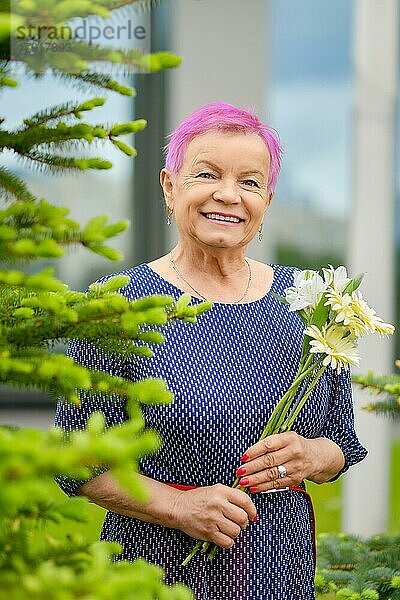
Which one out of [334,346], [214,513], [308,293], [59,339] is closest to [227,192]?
[308,293]

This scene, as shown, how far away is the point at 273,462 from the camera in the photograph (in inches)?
67.2

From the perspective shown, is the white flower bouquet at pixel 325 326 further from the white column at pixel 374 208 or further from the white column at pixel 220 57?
the white column at pixel 220 57

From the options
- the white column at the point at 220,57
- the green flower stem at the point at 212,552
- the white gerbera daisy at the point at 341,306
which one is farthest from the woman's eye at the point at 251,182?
the white column at the point at 220,57

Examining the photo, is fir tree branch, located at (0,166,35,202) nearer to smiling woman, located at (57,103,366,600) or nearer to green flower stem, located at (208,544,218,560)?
smiling woman, located at (57,103,366,600)

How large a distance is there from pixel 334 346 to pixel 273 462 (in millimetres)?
238

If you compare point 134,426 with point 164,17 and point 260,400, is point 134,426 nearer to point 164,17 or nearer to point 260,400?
point 260,400

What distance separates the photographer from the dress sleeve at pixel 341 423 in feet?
6.29

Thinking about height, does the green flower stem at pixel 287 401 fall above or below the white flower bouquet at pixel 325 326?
below

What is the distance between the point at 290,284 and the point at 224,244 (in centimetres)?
24

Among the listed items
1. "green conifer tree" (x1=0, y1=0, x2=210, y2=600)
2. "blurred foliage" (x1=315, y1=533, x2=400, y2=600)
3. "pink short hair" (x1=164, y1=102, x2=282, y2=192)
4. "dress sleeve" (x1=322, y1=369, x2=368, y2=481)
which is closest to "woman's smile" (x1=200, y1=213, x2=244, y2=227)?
"pink short hair" (x1=164, y1=102, x2=282, y2=192)

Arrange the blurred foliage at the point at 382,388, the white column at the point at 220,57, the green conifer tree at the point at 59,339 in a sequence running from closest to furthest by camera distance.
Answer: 1. the green conifer tree at the point at 59,339
2. the blurred foliage at the point at 382,388
3. the white column at the point at 220,57

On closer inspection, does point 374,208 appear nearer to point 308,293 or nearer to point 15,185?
point 308,293

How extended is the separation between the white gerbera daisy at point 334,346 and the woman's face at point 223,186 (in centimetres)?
26

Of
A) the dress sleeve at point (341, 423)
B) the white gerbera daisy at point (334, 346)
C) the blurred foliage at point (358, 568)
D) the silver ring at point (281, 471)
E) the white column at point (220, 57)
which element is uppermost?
the white column at point (220, 57)
